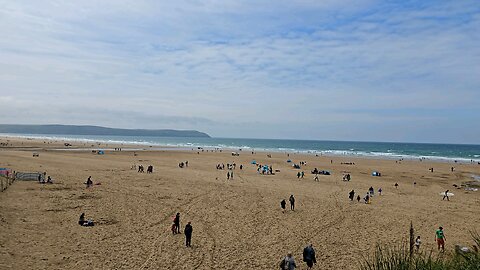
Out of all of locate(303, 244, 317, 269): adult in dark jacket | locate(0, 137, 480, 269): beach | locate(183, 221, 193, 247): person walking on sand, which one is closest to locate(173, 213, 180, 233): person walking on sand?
locate(0, 137, 480, 269): beach

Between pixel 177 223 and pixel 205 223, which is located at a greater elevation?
pixel 177 223

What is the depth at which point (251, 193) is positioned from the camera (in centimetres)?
2902

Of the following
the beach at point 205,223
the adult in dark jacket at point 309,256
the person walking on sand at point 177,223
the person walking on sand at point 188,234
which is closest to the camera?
the adult in dark jacket at point 309,256

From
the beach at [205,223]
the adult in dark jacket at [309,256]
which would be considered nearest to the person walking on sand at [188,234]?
the beach at [205,223]

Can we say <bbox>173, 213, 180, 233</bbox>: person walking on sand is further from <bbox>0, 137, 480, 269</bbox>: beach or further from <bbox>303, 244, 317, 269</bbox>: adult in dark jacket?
<bbox>303, 244, 317, 269</bbox>: adult in dark jacket

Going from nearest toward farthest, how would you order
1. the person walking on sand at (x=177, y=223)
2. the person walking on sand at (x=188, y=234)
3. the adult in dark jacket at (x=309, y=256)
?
the adult in dark jacket at (x=309, y=256) < the person walking on sand at (x=188, y=234) < the person walking on sand at (x=177, y=223)

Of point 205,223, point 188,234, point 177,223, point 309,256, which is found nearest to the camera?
point 309,256

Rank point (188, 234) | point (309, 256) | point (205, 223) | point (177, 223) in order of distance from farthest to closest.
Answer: point (205, 223)
point (177, 223)
point (188, 234)
point (309, 256)

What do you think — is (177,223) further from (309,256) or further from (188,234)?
(309,256)

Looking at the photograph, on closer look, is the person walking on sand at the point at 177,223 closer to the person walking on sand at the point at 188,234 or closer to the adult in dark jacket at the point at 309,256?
the person walking on sand at the point at 188,234

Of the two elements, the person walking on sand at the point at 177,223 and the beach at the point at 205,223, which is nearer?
the beach at the point at 205,223

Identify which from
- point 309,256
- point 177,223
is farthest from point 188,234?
point 309,256

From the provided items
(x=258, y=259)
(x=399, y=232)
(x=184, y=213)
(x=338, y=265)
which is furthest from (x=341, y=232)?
(x=184, y=213)

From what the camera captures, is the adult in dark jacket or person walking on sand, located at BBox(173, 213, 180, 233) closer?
the adult in dark jacket
